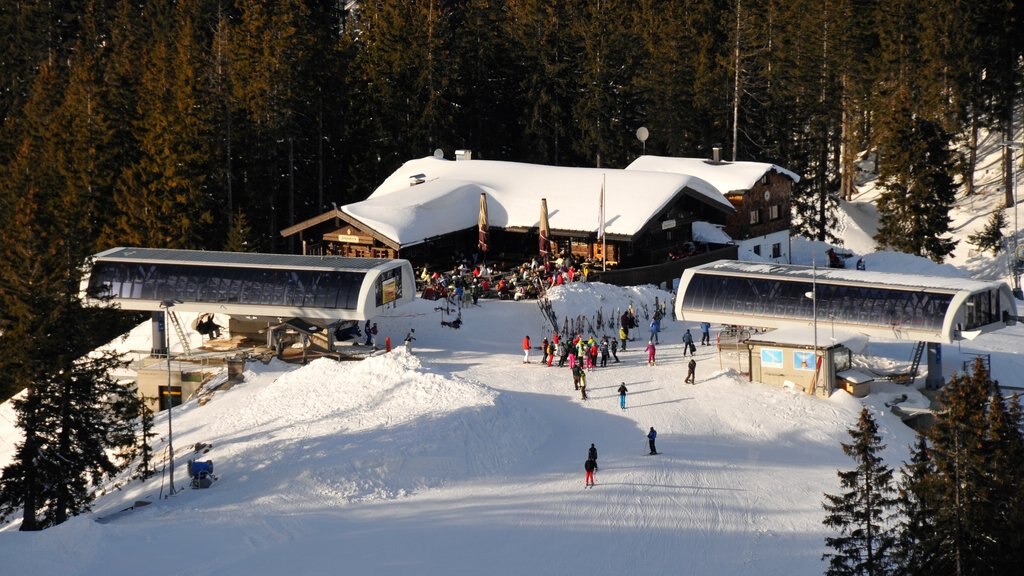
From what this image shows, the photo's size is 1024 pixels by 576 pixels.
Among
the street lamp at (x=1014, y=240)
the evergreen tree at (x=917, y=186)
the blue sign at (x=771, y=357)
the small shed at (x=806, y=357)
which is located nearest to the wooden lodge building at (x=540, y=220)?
the evergreen tree at (x=917, y=186)

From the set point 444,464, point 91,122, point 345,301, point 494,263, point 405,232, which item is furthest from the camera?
point 91,122

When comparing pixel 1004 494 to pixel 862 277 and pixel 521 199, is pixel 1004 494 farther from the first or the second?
pixel 521 199

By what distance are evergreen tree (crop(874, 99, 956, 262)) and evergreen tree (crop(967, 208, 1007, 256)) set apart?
254cm

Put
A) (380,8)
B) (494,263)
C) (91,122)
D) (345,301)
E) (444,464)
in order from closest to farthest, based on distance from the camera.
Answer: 1. (444,464)
2. (345,301)
3. (494,263)
4. (91,122)
5. (380,8)

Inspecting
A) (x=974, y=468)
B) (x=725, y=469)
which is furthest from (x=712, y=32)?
(x=974, y=468)

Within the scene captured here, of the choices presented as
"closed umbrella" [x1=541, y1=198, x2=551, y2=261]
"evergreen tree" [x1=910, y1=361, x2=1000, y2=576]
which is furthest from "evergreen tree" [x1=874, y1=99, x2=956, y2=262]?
"evergreen tree" [x1=910, y1=361, x2=1000, y2=576]

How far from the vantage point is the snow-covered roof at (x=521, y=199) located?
62312mm

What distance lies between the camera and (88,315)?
44656 mm

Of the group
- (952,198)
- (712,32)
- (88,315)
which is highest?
(712,32)

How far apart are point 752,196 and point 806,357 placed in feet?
80.1

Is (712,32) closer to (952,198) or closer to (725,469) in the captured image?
(952,198)

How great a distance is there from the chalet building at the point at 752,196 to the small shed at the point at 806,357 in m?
20.4

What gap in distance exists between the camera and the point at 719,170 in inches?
2874

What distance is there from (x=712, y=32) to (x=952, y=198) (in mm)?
26000
